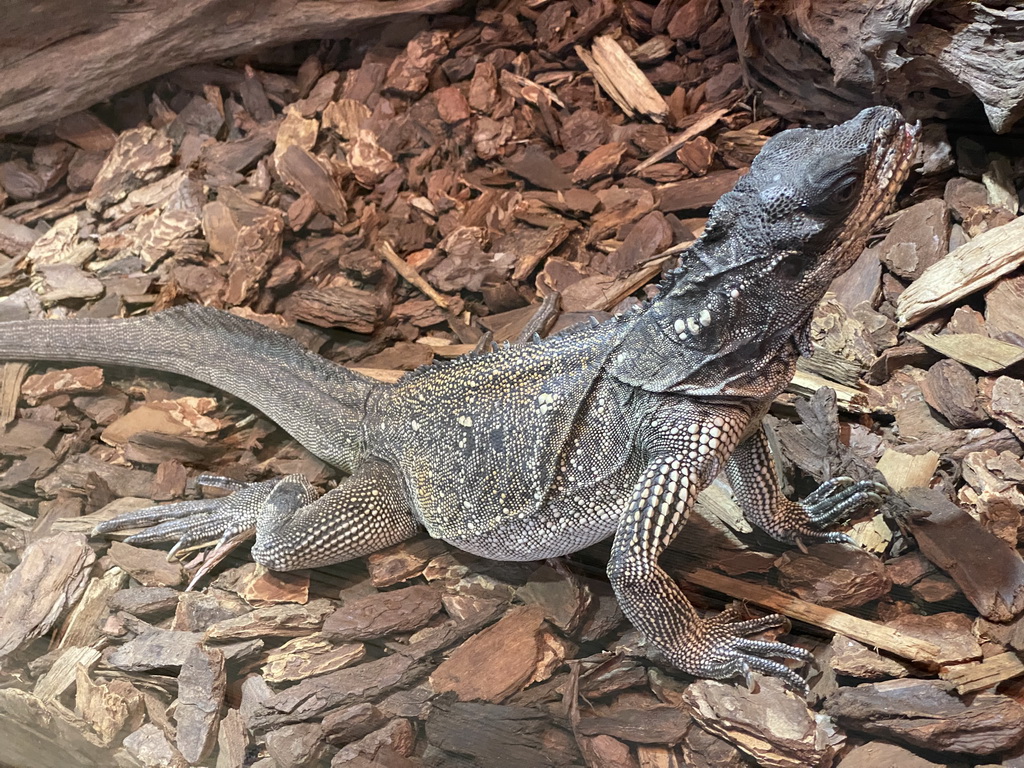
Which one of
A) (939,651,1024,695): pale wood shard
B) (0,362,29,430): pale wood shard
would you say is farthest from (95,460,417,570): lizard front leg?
(939,651,1024,695): pale wood shard

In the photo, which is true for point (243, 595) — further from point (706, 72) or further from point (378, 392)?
point (706, 72)

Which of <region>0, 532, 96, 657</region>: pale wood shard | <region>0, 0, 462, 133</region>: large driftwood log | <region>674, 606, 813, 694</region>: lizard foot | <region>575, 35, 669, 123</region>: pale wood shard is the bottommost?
<region>674, 606, 813, 694</region>: lizard foot

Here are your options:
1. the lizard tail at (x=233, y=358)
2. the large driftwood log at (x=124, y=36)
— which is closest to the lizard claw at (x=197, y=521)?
the lizard tail at (x=233, y=358)

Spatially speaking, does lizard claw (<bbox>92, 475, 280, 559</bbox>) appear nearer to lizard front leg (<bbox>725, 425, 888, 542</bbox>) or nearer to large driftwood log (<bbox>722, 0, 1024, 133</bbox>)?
lizard front leg (<bbox>725, 425, 888, 542</bbox>)

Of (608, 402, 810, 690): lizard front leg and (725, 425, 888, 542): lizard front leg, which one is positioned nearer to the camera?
(608, 402, 810, 690): lizard front leg

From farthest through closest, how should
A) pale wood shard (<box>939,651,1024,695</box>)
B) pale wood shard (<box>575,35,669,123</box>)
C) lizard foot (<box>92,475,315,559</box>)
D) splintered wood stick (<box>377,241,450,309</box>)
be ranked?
pale wood shard (<box>575,35,669,123</box>), splintered wood stick (<box>377,241,450,309</box>), lizard foot (<box>92,475,315,559</box>), pale wood shard (<box>939,651,1024,695</box>)
